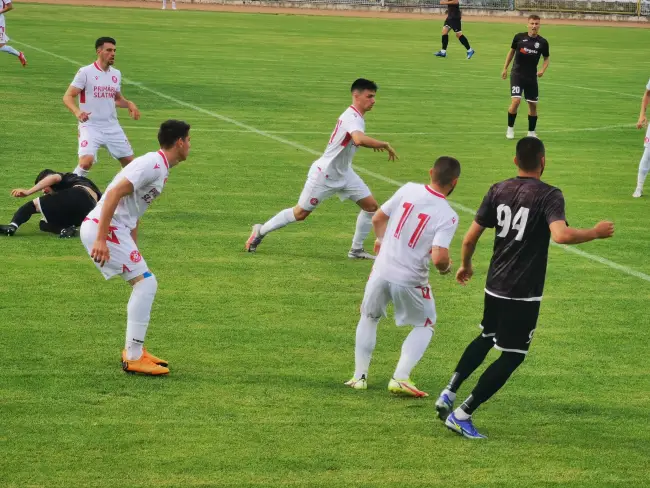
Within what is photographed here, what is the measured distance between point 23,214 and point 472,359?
25.1 feet

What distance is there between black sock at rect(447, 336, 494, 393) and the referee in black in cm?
696

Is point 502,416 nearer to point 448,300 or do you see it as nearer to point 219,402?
point 219,402

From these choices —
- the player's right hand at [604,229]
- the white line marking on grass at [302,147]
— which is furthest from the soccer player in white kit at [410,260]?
the white line marking on grass at [302,147]

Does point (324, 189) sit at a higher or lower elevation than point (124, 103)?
lower

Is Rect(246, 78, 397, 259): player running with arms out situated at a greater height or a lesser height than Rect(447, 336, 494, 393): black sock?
greater

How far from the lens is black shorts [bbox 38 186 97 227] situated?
14.3 m

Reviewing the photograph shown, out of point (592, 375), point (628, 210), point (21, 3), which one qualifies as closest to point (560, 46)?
point (21, 3)

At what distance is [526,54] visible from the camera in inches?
977

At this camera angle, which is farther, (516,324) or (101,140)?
(101,140)

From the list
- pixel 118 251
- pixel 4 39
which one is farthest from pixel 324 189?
pixel 4 39

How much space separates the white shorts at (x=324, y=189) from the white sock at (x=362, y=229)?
0.72 feet

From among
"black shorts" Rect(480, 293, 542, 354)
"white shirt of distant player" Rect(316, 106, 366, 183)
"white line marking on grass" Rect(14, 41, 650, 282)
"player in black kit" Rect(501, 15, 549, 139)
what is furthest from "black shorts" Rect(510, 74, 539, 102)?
"black shorts" Rect(480, 293, 542, 354)

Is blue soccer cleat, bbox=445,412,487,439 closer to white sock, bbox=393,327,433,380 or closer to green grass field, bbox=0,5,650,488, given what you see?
green grass field, bbox=0,5,650,488

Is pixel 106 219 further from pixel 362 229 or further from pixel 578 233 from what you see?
pixel 362 229
